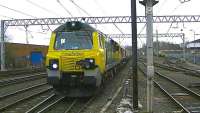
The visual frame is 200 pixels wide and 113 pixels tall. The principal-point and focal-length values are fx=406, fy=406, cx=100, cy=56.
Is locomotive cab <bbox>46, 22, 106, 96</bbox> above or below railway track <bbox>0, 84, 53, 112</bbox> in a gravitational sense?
above

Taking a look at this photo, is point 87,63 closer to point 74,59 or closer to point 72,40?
point 74,59

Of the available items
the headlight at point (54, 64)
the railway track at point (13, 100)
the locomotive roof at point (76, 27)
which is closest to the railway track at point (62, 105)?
the railway track at point (13, 100)

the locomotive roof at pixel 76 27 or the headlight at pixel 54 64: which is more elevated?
the locomotive roof at pixel 76 27

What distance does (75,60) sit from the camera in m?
15.5

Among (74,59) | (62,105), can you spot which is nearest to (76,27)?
(74,59)

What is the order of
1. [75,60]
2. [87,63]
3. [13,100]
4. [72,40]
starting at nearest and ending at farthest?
[87,63] < [75,60] < [13,100] < [72,40]

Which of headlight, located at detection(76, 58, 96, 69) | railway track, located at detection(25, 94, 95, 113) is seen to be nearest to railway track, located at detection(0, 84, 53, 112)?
railway track, located at detection(25, 94, 95, 113)

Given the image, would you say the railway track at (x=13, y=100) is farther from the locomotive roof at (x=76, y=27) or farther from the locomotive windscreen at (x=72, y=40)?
the locomotive roof at (x=76, y=27)

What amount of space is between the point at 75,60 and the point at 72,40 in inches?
46.7

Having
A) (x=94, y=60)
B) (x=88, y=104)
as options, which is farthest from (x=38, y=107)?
(x=94, y=60)

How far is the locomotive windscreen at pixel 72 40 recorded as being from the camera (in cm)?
1628

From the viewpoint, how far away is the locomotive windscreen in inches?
641

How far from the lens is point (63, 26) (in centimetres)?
1664

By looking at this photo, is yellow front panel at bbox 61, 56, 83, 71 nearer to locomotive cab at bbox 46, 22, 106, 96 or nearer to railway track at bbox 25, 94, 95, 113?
Result: locomotive cab at bbox 46, 22, 106, 96
